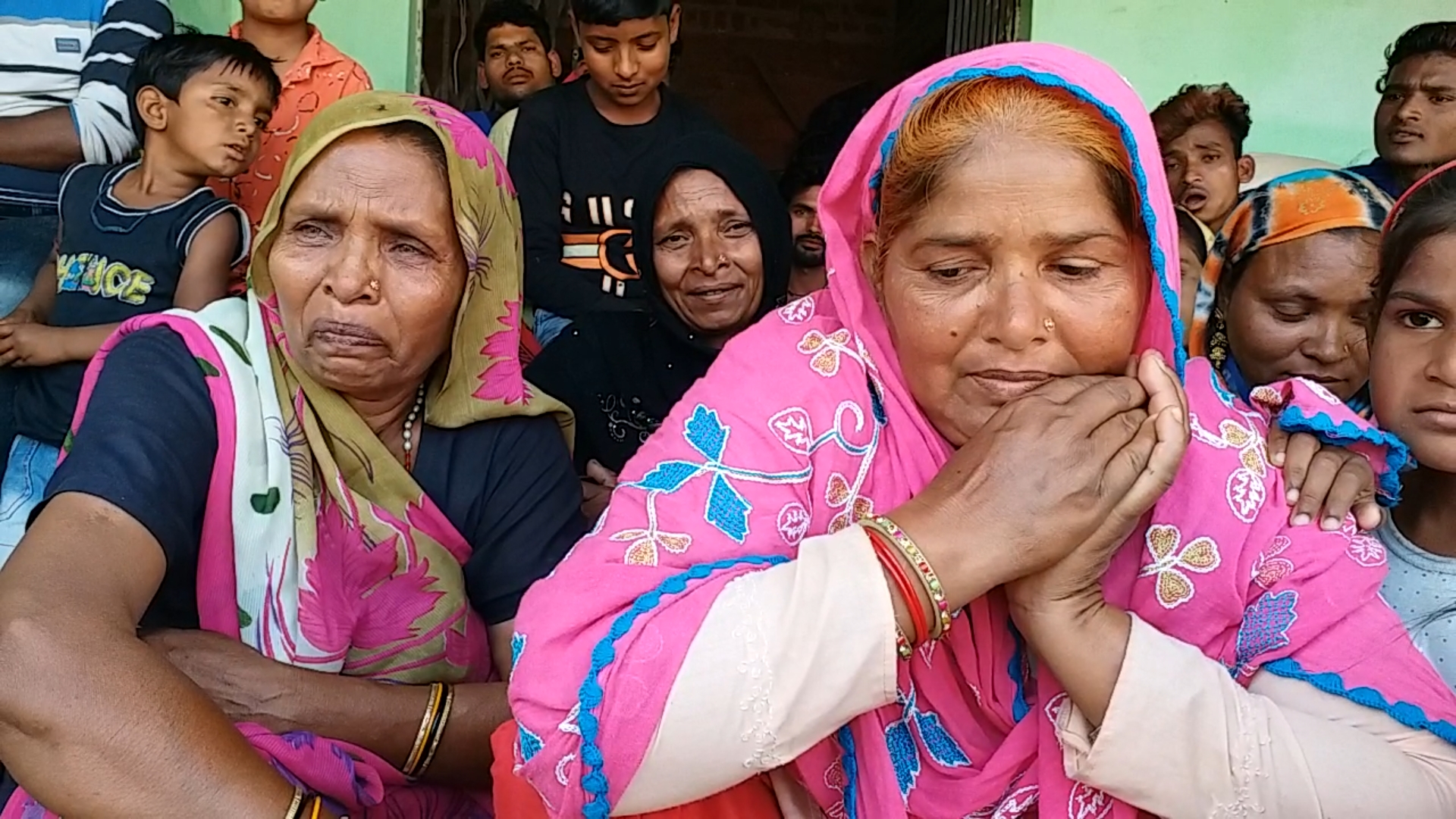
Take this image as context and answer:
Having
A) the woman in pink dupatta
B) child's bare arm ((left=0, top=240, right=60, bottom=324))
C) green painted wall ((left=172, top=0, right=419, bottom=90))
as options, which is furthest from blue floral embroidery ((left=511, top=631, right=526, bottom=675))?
green painted wall ((left=172, top=0, right=419, bottom=90))

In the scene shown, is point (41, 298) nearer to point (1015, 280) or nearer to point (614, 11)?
point (614, 11)

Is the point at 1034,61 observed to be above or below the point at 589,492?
above

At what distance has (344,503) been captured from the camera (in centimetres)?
208

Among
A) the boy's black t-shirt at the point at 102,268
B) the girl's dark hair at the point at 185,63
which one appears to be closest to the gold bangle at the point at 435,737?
the boy's black t-shirt at the point at 102,268

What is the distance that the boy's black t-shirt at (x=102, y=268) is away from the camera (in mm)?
3137

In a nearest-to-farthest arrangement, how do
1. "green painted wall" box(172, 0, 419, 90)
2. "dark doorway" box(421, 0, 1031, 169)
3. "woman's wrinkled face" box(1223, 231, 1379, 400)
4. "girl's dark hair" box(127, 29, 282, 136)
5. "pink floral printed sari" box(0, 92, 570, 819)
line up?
"pink floral printed sari" box(0, 92, 570, 819), "woman's wrinkled face" box(1223, 231, 1379, 400), "girl's dark hair" box(127, 29, 282, 136), "green painted wall" box(172, 0, 419, 90), "dark doorway" box(421, 0, 1031, 169)

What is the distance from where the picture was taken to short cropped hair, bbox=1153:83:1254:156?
4.59 m

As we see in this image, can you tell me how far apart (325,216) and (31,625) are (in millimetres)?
839

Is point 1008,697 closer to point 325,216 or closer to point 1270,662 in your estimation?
Result: point 1270,662

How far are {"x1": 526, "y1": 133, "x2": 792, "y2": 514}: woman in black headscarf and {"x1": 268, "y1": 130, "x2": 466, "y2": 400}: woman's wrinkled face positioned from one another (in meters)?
1.14

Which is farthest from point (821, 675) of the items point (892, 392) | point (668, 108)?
point (668, 108)

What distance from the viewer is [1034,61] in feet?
5.55

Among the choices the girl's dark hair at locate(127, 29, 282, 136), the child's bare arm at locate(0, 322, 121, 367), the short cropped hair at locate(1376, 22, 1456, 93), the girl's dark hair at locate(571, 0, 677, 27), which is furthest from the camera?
the short cropped hair at locate(1376, 22, 1456, 93)

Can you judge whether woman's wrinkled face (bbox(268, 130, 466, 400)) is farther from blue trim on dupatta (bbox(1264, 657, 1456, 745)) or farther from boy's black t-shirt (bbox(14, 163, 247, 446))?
blue trim on dupatta (bbox(1264, 657, 1456, 745))
